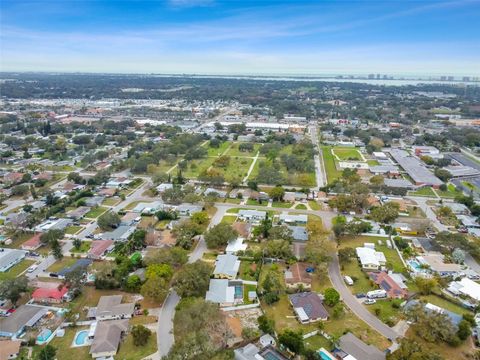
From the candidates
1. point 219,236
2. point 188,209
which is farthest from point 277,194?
point 219,236

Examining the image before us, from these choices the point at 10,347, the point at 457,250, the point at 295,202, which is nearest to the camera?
the point at 10,347

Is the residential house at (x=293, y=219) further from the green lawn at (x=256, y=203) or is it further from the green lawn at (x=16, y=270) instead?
the green lawn at (x=16, y=270)

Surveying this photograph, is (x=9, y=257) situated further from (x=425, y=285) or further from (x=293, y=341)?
(x=425, y=285)

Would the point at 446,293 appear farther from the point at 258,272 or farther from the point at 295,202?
the point at 295,202

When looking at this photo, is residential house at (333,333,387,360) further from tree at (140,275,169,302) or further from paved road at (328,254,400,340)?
tree at (140,275,169,302)

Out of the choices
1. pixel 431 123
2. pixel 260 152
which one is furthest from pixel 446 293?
pixel 431 123
